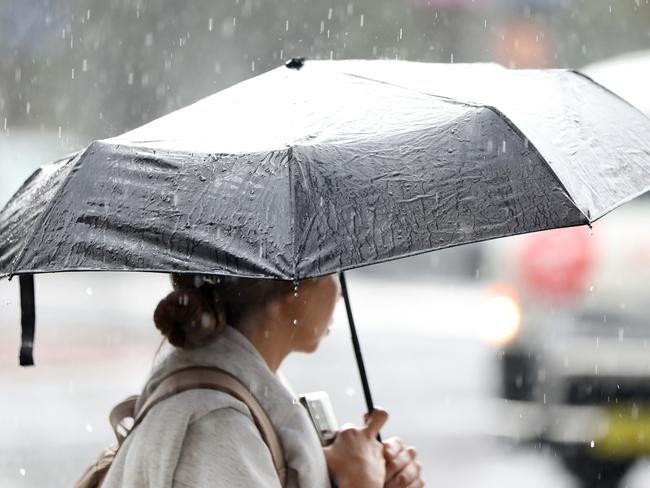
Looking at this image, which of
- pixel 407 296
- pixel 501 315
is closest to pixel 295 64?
pixel 501 315

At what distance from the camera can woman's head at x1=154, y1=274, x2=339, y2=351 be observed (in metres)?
2.43

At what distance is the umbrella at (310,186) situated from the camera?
83.9 inches

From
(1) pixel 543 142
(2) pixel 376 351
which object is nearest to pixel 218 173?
(1) pixel 543 142

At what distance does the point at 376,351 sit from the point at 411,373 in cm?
121

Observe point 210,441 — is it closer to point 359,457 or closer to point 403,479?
point 359,457

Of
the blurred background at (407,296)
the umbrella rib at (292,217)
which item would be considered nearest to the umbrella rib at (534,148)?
the umbrella rib at (292,217)

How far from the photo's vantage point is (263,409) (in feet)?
7.86

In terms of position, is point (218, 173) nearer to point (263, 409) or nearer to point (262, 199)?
point (262, 199)

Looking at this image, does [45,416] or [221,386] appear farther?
[45,416]

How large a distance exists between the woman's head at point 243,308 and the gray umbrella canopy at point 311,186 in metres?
0.28

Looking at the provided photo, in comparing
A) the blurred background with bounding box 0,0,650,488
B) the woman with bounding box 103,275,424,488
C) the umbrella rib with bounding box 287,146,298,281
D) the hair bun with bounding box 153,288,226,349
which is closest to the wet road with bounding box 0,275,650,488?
the blurred background with bounding box 0,0,650,488

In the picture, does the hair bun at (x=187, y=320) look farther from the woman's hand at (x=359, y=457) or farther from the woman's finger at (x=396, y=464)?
the woman's finger at (x=396, y=464)

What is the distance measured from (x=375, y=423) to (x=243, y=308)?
0.39 m

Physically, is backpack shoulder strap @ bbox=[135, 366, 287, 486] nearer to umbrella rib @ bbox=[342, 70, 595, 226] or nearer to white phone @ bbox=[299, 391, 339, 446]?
white phone @ bbox=[299, 391, 339, 446]
